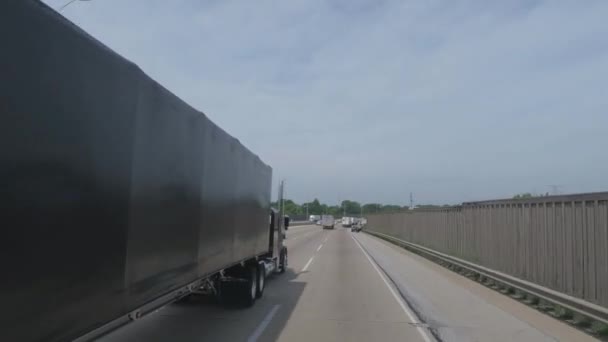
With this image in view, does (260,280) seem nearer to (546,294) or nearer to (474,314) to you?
(474,314)

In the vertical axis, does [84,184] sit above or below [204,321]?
above

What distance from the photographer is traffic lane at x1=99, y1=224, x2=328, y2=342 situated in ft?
27.8

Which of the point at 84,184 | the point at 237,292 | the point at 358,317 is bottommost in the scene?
the point at 358,317

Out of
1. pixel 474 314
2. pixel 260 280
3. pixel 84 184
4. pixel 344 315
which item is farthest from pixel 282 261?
pixel 84 184

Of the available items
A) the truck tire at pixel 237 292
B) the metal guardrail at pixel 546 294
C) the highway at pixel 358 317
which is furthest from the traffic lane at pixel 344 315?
the metal guardrail at pixel 546 294

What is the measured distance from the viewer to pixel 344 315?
11.0 m

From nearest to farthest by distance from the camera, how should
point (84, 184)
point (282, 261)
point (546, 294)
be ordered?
point (84, 184) → point (546, 294) → point (282, 261)

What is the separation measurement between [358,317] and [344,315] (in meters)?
0.30

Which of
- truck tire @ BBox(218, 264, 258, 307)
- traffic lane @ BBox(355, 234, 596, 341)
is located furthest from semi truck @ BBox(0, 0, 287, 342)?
traffic lane @ BBox(355, 234, 596, 341)

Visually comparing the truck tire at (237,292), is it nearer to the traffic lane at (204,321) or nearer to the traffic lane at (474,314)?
the traffic lane at (204,321)

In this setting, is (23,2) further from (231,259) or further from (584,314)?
(584,314)

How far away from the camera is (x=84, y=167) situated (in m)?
4.21

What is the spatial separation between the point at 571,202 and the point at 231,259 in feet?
25.3

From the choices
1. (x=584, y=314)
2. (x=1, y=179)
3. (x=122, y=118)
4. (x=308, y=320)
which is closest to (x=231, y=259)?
(x=308, y=320)
